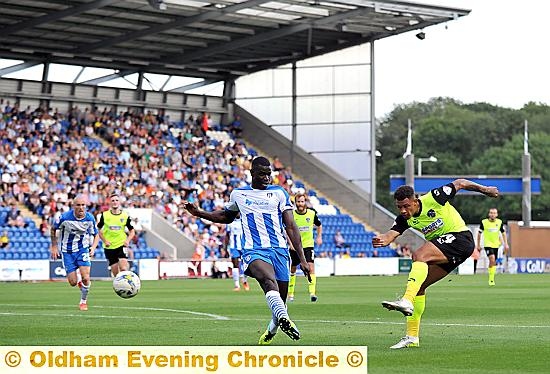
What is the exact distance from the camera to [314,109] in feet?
205

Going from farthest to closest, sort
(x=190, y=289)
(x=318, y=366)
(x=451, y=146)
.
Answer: (x=451, y=146)
(x=190, y=289)
(x=318, y=366)

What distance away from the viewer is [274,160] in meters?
62.7

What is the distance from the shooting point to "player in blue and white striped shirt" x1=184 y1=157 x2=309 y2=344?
13648 mm

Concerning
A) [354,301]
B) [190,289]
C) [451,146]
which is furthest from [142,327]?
[451,146]

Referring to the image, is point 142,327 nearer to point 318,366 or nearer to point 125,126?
point 318,366

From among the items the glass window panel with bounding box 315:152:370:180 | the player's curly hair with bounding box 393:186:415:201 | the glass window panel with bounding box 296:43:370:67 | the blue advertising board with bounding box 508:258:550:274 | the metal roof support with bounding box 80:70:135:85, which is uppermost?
the glass window panel with bounding box 296:43:370:67

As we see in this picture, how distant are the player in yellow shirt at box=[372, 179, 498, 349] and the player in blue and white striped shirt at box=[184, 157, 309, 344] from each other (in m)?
1.11

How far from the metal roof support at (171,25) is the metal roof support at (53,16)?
500 cm

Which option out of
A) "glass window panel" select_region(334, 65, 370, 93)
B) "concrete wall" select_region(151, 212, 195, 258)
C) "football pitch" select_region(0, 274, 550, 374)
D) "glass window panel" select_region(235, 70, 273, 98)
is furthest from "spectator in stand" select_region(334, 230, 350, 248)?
"football pitch" select_region(0, 274, 550, 374)

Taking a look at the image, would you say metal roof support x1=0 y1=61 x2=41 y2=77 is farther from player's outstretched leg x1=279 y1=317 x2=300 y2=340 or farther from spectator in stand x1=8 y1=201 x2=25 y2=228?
player's outstretched leg x1=279 y1=317 x2=300 y2=340

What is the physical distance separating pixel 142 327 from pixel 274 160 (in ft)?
149

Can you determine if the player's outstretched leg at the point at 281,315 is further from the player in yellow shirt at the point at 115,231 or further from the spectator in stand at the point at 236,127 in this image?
the spectator in stand at the point at 236,127

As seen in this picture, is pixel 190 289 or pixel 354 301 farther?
pixel 190 289

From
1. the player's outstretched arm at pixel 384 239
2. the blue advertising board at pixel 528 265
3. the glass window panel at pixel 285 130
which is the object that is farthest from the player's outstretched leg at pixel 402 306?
the glass window panel at pixel 285 130
